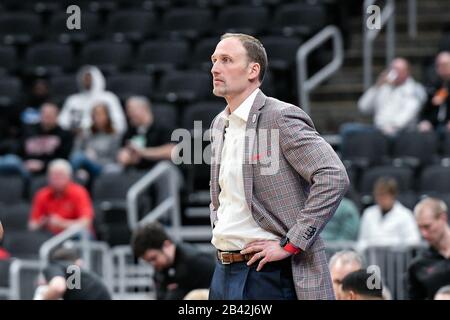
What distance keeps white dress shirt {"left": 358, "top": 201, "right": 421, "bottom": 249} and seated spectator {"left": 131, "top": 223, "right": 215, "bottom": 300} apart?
8.73 feet

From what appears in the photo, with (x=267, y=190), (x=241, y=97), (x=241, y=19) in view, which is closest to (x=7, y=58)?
(x=241, y=19)

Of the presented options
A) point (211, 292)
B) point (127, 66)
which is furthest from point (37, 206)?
point (211, 292)

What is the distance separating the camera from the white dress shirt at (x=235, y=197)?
5.20m

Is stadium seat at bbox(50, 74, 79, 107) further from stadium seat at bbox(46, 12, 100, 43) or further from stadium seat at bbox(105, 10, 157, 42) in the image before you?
stadium seat at bbox(105, 10, 157, 42)

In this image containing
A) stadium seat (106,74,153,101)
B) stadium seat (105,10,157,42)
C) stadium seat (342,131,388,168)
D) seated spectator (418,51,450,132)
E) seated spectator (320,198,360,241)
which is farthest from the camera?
stadium seat (105,10,157,42)

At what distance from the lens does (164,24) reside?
15641 mm

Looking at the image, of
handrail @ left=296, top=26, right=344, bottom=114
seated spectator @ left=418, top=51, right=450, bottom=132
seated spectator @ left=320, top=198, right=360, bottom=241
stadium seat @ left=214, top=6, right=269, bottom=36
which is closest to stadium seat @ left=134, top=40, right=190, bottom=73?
stadium seat @ left=214, top=6, right=269, bottom=36

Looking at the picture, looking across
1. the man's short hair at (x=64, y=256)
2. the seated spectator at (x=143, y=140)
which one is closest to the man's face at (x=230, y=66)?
the man's short hair at (x=64, y=256)

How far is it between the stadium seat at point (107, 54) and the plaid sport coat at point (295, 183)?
32.5 feet

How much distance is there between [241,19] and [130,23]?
151cm

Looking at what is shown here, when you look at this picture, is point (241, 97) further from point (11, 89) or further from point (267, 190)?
point (11, 89)

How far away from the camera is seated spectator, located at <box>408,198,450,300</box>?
8.05 meters

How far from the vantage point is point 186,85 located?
46.0ft
